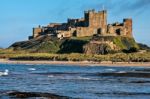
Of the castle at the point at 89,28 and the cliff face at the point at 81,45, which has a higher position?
the castle at the point at 89,28

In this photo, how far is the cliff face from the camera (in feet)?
513

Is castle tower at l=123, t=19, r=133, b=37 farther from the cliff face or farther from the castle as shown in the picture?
the cliff face

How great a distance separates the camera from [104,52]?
154125 mm

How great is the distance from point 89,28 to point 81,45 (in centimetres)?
1771

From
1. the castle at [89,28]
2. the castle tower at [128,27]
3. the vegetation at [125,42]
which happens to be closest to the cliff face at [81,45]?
the vegetation at [125,42]

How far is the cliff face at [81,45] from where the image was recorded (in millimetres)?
156250

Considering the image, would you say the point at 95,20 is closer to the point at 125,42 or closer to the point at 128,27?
the point at 128,27

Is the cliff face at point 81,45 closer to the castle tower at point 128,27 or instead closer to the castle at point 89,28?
the castle at point 89,28

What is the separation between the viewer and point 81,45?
159m

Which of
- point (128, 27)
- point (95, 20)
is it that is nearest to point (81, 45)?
point (95, 20)

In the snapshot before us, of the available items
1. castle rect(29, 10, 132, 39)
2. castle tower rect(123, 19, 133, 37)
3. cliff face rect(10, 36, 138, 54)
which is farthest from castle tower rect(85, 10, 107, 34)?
cliff face rect(10, 36, 138, 54)

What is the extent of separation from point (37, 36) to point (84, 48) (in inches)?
1158

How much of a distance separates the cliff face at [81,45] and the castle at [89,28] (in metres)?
3.69

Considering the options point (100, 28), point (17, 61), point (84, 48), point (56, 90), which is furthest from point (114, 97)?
point (100, 28)
